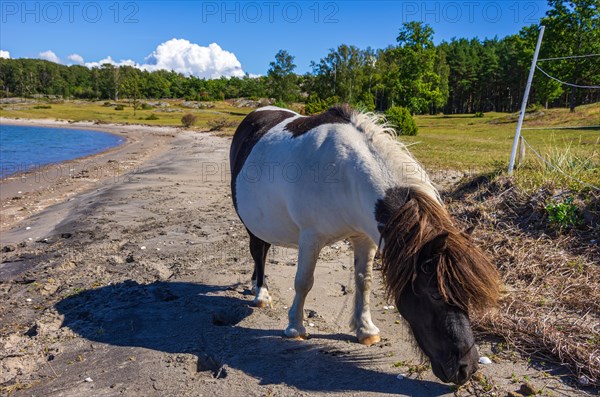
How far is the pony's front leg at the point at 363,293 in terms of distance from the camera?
3621mm

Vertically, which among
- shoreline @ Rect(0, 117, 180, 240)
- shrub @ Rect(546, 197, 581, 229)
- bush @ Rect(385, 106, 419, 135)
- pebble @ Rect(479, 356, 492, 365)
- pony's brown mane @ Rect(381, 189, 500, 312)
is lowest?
shoreline @ Rect(0, 117, 180, 240)

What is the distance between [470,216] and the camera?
6496 mm

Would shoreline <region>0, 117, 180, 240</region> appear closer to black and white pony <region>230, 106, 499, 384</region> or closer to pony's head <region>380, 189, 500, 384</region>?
black and white pony <region>230, 106, 499, 384</region>

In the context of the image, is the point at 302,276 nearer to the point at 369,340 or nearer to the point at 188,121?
the point at 369,340

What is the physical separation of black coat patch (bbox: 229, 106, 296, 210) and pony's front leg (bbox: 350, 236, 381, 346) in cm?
166

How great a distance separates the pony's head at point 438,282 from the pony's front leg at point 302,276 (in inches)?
34.4

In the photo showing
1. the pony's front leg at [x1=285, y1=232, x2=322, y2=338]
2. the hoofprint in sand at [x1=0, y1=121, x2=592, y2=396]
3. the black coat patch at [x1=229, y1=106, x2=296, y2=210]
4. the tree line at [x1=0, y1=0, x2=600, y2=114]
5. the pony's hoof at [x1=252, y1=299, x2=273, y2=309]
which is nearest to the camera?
the hoofprint in sand at [x1=0, y1=121, x2=592, y2=396]

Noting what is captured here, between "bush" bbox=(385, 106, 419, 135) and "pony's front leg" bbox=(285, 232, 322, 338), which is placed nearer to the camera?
"pony's front leg" bbox=(285, 232, 322, 338)

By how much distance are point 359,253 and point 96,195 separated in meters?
9.40

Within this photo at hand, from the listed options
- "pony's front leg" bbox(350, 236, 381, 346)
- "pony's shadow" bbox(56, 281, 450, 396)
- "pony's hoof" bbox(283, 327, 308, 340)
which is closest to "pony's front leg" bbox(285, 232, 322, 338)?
"pony's hoof" bbox(283, 327, 308, 340)

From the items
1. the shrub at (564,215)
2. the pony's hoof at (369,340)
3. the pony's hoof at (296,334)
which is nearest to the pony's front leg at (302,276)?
the pony's hoof at (296,334)

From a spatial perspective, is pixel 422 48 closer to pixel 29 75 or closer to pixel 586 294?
pixel 586 294

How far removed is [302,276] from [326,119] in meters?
1.41

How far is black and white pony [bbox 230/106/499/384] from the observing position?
2494 millimetres
